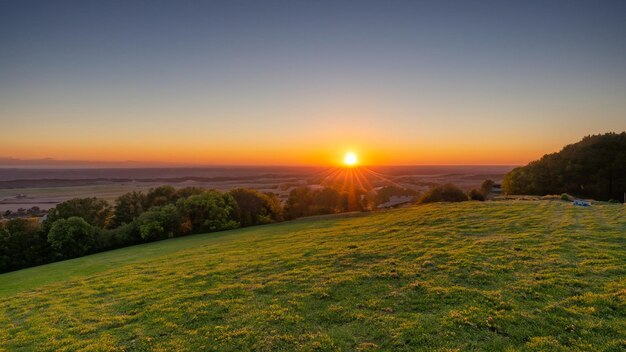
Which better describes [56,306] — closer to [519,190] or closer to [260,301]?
[260,301]

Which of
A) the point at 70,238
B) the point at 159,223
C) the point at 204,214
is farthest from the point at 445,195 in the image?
the point at 70,238

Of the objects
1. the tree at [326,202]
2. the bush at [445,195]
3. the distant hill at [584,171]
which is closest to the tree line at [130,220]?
the tree at [326,202]

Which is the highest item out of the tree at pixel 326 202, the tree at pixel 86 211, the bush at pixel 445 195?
the bush at pixel 445 195

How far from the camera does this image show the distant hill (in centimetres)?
6191

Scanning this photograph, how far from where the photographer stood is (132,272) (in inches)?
840

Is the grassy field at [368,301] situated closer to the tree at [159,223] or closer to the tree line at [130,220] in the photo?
the tree at [159,223]

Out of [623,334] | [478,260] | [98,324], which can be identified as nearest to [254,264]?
[98,324]

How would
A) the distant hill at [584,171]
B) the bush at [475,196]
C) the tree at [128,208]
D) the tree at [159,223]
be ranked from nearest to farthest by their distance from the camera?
the tree at [159,223]
the bush at [475,196]
the distant hill at [584,171]
the tree at [128,208]

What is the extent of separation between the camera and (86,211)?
6025 centimetres

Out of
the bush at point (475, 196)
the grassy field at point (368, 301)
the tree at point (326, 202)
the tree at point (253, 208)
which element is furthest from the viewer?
the tree at point (326, 202)

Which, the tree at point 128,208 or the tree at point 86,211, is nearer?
the tree at point 86,211

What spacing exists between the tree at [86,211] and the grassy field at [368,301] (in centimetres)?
4701

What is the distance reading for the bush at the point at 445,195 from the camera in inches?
2304

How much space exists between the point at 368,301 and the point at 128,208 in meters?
68.5
